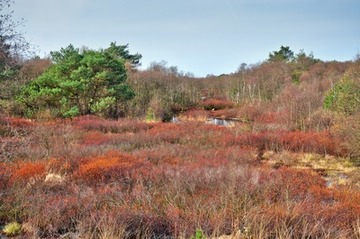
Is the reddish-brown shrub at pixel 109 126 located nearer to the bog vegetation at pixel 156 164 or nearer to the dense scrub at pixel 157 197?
the bog vegetation at pixel 156 164

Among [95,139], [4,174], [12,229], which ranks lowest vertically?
[12,229]

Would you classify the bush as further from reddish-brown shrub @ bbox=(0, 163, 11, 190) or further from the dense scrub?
reddish-brown shrub @ bbox=(0, 163, 11, 190)

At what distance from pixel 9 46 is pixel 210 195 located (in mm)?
5133

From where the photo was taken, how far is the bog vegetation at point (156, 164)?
21.6ft

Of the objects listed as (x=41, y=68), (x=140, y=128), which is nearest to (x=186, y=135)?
(x=140, y=128)

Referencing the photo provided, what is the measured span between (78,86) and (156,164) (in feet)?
48.9

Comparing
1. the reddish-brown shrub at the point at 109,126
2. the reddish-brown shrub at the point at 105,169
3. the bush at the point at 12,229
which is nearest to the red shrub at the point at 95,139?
the reddish-brown shrub at the point at 109,126

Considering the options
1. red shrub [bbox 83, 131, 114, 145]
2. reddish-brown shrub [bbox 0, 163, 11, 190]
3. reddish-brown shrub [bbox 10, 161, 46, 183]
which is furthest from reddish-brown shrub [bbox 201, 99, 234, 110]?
reddish-brown shrub [bbox 0, 163, 11, 190]

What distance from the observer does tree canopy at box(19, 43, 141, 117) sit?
27359 mm

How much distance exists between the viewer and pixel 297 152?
64.1ft

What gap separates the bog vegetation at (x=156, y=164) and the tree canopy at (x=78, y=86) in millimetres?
96

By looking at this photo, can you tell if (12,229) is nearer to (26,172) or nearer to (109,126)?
(26,172)

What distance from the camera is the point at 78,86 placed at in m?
27.0

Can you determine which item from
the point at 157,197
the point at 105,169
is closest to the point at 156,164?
the point at 105,169
